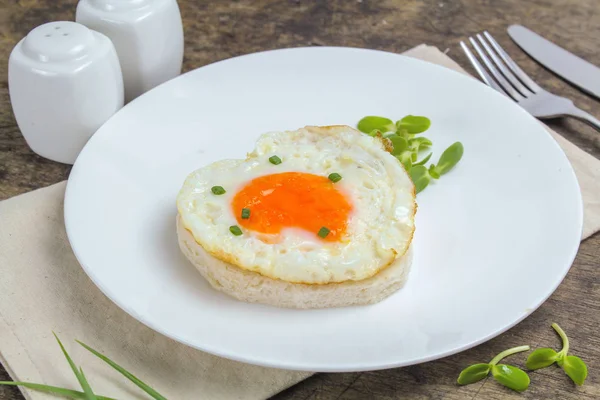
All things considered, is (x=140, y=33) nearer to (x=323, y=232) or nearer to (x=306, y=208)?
(x=306, y=208)

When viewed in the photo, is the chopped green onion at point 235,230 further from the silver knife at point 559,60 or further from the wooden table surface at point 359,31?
the silver knife at point 559,60

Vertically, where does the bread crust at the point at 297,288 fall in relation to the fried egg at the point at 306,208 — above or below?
below

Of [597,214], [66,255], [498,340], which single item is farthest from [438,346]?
[66,255]

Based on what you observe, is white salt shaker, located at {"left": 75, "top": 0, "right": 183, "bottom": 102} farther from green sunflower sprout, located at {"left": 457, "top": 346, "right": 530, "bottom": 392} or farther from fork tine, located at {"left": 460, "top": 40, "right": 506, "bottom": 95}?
green sunflower sprout, located at {"left": 457, "top": 346, "right": 530, "bottom": 392}

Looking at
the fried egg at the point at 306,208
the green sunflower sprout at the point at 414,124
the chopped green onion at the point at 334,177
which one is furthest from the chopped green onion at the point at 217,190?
the green sunflower sprout at the point at 414,124

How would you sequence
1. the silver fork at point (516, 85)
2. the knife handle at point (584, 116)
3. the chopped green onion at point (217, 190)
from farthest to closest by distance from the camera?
1. the silver fork at point (516, 85)
2. the knife handle at point (584, 116)
3. the chopped green onion at point (217, 190)

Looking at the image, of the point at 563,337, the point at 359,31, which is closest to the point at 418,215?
the point at 563,337
